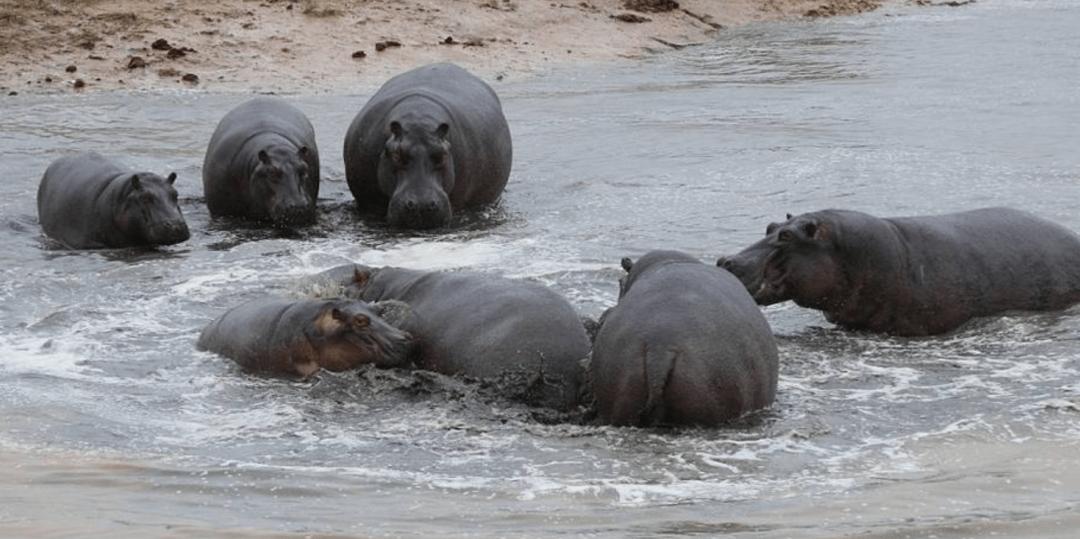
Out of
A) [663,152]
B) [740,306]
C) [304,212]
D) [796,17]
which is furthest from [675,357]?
[796,17]

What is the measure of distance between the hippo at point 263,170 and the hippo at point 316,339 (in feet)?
10.9

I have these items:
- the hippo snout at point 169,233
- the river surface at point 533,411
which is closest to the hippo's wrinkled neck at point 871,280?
the river surface at point 533,411

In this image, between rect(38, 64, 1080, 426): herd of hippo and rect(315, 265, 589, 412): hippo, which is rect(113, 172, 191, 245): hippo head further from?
rect(315, 265, 589, 412): hippo

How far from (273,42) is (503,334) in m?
10.5

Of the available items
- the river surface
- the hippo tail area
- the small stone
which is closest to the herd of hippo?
the hippo tail area

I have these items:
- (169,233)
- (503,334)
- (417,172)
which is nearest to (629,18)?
(417,172)

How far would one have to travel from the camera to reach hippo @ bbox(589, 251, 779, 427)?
268 inches

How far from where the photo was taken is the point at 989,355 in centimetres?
820

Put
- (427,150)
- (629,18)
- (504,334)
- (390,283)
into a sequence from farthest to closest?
(629,18)
(427,150)
(390,283)
(504,334)

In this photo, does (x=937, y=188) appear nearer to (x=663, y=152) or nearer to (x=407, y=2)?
(x=663, y=152)

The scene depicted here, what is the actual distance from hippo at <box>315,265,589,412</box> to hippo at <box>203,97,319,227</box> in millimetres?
3395

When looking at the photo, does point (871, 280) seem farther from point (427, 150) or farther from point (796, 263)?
point (427, 150)

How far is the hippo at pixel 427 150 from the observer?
11.5m

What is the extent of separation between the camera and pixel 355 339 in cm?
782
